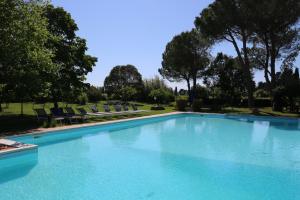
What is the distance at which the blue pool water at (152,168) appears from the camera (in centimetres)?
575

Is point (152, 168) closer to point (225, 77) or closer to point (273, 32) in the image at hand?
point (273, 32)

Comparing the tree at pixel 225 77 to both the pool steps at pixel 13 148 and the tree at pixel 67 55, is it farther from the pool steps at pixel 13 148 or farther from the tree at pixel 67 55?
the pool steps at pixel 13 148

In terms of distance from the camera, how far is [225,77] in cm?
3195

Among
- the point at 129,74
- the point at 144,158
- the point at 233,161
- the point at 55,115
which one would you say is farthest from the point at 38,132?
the point at 129,74

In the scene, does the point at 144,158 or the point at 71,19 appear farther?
the point at 71,19

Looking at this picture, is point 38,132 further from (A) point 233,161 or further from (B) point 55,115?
(A) point 233,161

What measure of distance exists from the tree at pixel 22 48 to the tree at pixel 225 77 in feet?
75.8

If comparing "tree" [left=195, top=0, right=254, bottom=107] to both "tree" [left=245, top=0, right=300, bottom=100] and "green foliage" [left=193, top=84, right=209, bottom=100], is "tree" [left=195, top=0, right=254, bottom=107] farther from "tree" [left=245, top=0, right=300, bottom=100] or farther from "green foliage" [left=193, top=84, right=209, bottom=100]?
"green foliage" [left=193, top=84, right=209, bottom=100]

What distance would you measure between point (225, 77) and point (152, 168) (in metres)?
26.3

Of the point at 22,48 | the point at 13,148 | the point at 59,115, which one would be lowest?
the point at 13,148

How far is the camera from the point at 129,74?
191 feet

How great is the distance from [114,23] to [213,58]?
Answer: 1475 cm

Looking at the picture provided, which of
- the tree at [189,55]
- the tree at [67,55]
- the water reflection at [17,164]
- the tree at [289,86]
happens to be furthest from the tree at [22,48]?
the tree at [189,55]

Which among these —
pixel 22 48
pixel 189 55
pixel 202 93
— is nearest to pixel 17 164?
pixel 22 48
